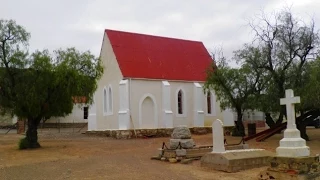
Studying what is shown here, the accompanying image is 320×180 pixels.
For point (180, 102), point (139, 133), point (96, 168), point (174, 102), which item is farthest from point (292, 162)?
point (180, 102)

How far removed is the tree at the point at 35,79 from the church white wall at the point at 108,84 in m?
9.91

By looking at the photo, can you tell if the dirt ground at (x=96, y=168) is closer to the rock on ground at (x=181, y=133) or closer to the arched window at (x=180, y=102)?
the rock on ground at (x=181, y=133)

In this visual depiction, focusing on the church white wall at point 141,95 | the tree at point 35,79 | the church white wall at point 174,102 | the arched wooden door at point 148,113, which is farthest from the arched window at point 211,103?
the tree at point 35,79

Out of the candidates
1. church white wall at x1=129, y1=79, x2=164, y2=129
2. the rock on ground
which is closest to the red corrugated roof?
church white wall at x1=129, y1=79, x2=164, y2=129

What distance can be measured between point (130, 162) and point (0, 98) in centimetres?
1028

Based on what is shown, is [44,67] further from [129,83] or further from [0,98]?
[129,83]

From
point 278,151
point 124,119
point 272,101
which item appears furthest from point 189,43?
point 278,151

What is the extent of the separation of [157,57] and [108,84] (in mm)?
5396

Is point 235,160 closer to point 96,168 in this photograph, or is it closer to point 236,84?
point 96,168

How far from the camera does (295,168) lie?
1024cm

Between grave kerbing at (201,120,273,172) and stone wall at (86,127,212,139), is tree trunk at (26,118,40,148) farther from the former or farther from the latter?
grave kerbing at (201,120,273,172)

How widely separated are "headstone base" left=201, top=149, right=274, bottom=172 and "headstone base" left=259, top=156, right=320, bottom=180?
1.82 metres

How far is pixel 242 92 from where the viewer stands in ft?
89.4

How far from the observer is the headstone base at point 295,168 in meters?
10.1
